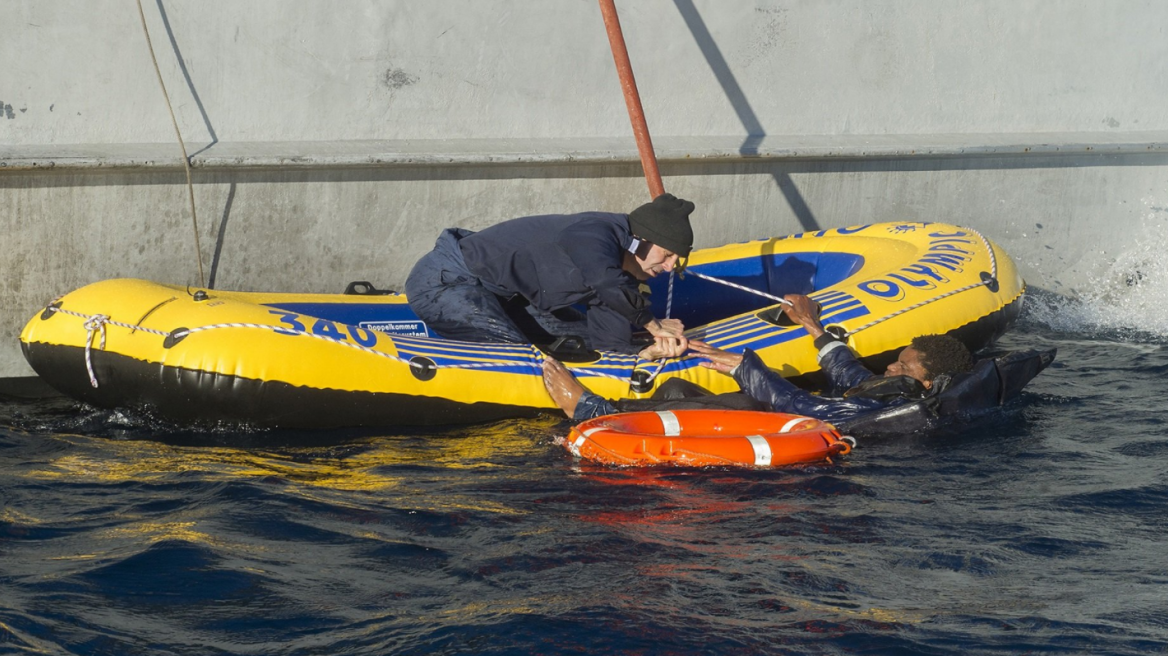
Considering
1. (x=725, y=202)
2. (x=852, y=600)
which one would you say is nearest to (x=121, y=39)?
(x=725, y=202)

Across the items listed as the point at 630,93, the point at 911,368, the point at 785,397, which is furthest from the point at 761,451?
the point at 630,93

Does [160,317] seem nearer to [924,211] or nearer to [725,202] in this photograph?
[725,202]

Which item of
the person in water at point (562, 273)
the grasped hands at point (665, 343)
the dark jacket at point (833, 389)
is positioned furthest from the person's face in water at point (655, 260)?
the dark jacket at point (833, 389)

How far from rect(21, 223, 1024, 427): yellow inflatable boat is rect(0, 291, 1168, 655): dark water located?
167mm

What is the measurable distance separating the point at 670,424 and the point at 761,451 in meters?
0.49

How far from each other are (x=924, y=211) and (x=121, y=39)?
5504mm

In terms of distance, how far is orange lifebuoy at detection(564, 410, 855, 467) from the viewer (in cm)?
490

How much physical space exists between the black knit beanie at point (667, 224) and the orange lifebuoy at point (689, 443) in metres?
0.94

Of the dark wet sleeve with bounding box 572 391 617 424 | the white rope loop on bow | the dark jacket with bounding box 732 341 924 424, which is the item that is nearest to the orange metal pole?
the dark jacket with bounding box 732 341 924 424

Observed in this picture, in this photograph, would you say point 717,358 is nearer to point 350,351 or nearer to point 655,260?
point 655,260

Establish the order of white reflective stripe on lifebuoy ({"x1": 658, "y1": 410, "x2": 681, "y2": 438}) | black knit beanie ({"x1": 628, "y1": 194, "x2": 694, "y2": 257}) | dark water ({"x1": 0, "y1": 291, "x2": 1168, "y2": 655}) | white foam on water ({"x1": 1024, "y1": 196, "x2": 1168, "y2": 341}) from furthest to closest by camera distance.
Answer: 1. white foam on water ({"x1": 1024, "y1": 196, "x2": 1168, "y2": 341})
2. black knit beanie ({"x1": 628, "y1": 194, "x2": 694, "y2": 257})
3. white reflective stripe on lifebuoy ({"x1": 658, "y1": 410, "x2": 681, "y2": 438})
4. dark water ({"x1": 0, "y1": 291, "x2": 1168, "y2": 655})

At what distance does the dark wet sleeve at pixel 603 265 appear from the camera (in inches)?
226

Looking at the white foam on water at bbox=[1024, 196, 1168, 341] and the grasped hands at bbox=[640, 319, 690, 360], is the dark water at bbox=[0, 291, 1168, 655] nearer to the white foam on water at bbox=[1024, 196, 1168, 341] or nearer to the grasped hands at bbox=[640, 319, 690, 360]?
the grasped hands at bbox=[640, 319, 690, 360]

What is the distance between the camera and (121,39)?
21.0ft
